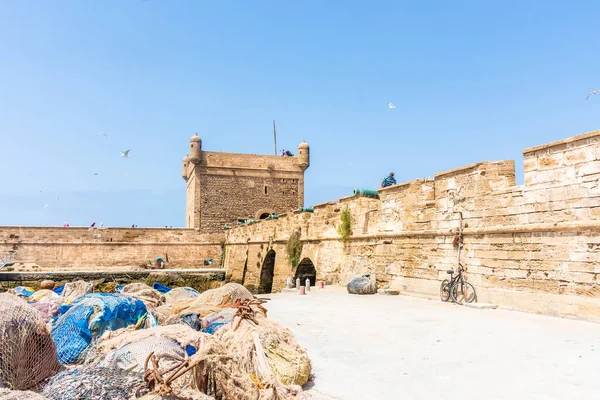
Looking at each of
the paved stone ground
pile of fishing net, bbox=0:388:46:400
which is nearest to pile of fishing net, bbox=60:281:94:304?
the paved stone ground

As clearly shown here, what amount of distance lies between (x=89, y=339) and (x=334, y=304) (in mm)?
4678

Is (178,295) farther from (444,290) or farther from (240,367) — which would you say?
(444,290)

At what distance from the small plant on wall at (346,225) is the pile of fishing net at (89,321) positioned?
8.26 m

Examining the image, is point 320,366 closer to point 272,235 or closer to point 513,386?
point 513,386

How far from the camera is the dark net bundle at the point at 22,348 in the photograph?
3.08 metres

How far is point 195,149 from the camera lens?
30.1 meters

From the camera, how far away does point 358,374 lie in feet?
12.8

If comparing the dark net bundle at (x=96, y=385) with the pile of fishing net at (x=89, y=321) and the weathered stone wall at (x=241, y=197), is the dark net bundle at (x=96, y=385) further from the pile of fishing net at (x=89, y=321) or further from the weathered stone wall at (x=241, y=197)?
the weathered stone wall at (x=241, y=197)

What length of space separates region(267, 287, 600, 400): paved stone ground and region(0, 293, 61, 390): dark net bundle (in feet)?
6.46

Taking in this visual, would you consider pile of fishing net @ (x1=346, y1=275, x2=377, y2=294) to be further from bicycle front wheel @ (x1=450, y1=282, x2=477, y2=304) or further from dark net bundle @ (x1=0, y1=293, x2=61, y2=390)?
dark net bundle @ (x1=0, y1=293, x2=61, y2=390)

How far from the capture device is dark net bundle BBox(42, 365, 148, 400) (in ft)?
8.61

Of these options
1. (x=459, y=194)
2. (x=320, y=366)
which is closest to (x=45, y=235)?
(x=459, y=194)

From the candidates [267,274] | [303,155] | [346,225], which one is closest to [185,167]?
[303,155]

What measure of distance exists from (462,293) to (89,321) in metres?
6.09
